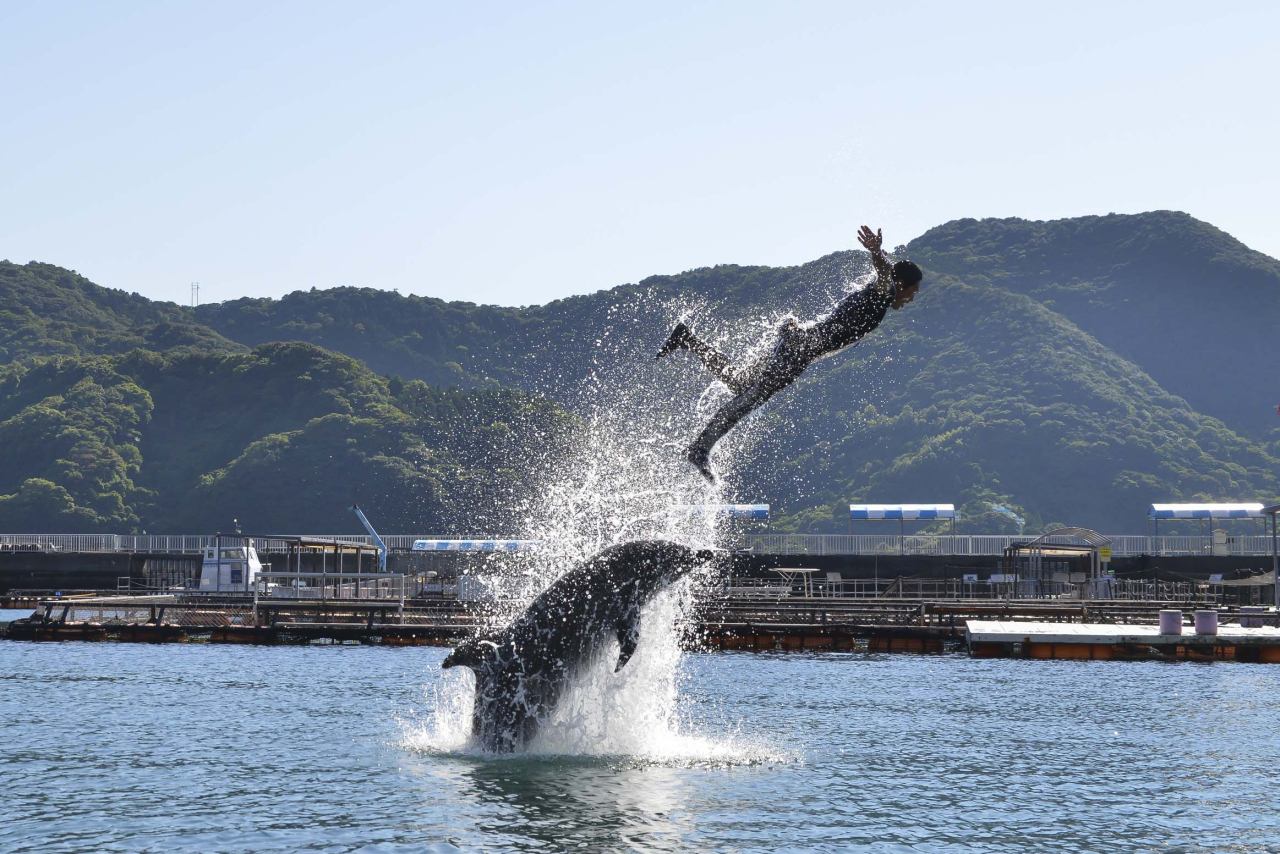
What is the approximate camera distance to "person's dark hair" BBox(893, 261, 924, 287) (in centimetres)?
1478

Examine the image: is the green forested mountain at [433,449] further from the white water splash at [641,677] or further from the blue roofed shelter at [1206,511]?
the white water splash at [641,677]

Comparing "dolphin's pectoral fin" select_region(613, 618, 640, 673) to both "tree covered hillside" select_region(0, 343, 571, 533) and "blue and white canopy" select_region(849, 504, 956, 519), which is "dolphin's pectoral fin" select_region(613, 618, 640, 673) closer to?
"blue and white canopy" select_region(849, 504, 956, 519)

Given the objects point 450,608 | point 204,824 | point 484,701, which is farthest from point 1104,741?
point 450,608

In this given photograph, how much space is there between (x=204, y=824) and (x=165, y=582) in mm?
83180

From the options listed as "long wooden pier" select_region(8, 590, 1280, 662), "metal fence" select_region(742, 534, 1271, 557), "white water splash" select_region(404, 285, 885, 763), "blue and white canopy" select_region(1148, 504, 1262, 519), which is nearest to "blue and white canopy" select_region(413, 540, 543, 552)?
"metal fence" select_region(742, 534, 1271, 557)

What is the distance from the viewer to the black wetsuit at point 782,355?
15.2 m

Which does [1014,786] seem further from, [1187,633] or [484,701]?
[1187,633]

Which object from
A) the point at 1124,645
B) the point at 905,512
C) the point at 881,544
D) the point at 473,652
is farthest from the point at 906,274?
the point at 881,544

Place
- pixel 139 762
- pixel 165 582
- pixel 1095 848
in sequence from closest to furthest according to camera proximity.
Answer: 1. pixel 1095 848
2. pixel 139 762
3. pixel 165 582

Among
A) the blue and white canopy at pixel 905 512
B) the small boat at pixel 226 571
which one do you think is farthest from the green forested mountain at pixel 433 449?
the small boat at pixel 226 571

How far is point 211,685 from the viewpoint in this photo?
3959 cm

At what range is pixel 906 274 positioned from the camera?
14.9 metres

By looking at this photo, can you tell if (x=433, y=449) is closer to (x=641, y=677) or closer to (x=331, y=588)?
(x=331, y=588)

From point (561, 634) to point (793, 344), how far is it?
759 centimetres
